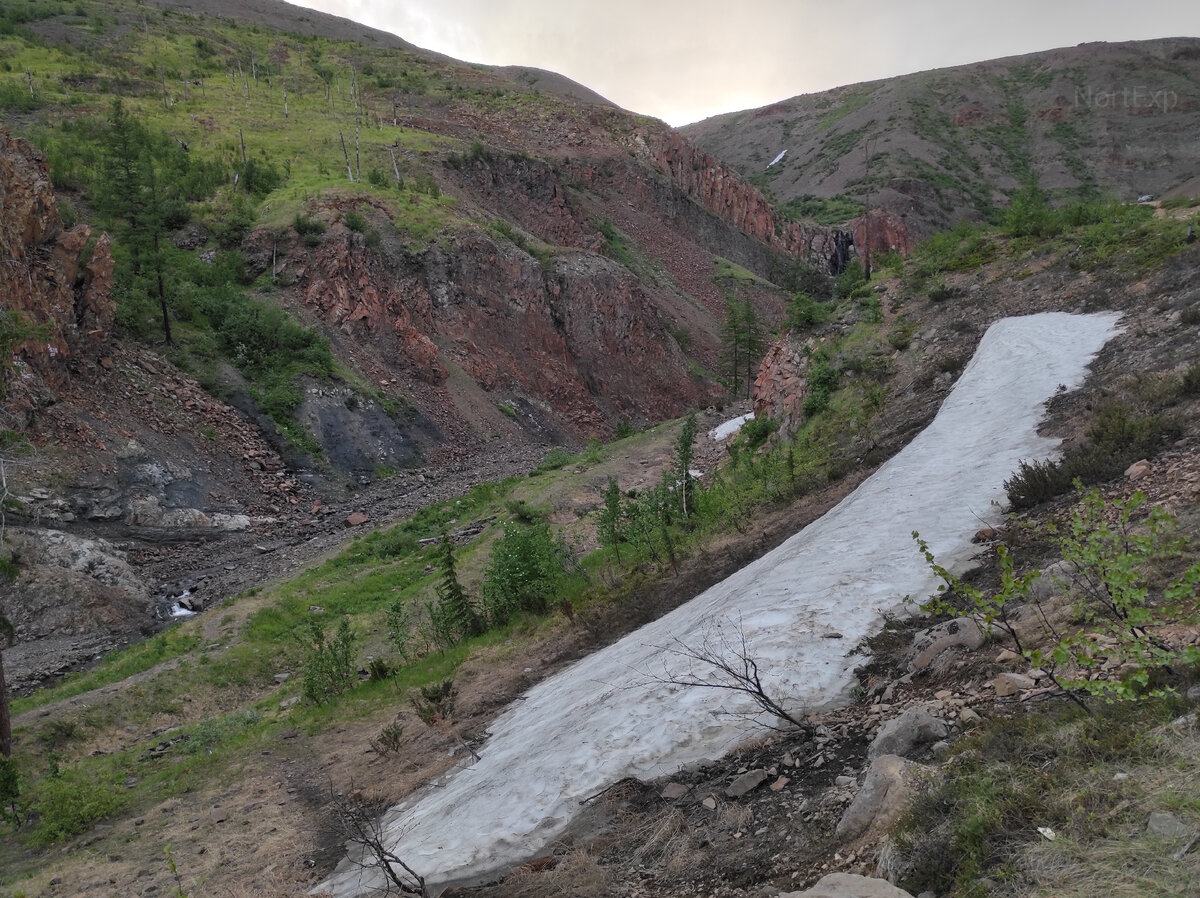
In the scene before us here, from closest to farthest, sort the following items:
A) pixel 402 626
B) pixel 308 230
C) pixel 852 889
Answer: pixel 852 889 < pixel 402 626 < pixel 308 230

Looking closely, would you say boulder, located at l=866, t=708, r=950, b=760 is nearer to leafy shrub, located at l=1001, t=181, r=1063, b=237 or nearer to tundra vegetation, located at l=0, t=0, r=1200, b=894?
tundra vegetation, located at l=0, t=0, r=1200, b=894

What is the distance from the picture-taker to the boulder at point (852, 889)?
2.76 meters

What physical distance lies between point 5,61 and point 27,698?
55.3 meters

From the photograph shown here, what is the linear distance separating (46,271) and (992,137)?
12802 centimetres

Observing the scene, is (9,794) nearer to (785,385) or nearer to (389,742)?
(389,742)

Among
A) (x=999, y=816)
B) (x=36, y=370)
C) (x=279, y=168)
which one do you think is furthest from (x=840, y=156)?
(x=999, y=816)

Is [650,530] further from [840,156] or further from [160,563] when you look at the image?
[840,156]

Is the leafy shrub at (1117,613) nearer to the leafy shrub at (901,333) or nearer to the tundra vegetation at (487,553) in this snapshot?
→ the tundra vegetation at (487,553)

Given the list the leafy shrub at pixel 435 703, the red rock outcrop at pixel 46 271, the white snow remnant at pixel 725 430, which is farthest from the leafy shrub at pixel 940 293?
the red rock outcrop at pixel 46 271

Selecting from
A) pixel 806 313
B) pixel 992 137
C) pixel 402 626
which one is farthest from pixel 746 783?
pixel 992 137

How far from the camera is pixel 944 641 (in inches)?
196

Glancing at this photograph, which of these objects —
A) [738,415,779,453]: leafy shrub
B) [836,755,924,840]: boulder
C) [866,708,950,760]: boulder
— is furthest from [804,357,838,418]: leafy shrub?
[836,755,924,840]: boulder

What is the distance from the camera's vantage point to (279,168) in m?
38.2

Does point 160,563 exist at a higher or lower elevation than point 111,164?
lower
